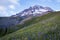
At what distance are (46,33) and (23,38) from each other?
17789 mm

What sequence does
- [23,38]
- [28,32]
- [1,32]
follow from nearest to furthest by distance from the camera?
1. [23,38]
2. [28,32]
3. [1,32]

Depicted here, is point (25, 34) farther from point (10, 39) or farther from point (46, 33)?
point (46, 33)

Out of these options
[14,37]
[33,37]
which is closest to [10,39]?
[14,37]

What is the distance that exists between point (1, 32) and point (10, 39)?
2149 inches

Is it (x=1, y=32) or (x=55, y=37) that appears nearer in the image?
(x=55, y=37)

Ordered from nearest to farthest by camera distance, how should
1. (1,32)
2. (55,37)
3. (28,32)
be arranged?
(55,37) → (28,32) → (1,32)

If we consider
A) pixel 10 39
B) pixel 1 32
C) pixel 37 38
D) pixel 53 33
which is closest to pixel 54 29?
pixel 53 33

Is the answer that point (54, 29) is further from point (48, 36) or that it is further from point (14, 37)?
point (14, 37)

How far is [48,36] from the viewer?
9238cm

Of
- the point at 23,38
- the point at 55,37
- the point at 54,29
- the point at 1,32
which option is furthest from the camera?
the point at 1,32

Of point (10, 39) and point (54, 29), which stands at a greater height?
point (54, 29)

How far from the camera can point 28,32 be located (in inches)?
4358

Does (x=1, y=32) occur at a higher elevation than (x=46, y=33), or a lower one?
lower

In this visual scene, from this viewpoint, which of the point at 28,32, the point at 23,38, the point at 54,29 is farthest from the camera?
the point at 28,32
